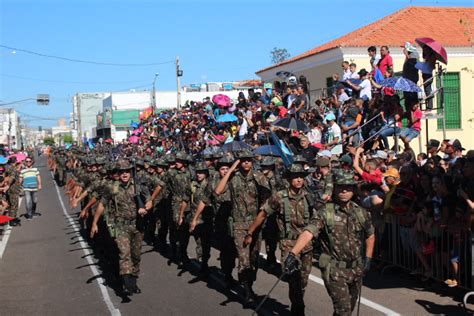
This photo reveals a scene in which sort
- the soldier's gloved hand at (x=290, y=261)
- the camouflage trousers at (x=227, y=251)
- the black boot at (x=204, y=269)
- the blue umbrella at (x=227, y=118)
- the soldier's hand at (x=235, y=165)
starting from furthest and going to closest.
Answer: the blue umbrella at (x=227, y=118) → the black boot at (x=204, y=269) → the camouflage trousers at (x=227, y=251) → the soldier's hand at (x=235, y=165) → the soldier's gloved hand at (x=290, y=261)

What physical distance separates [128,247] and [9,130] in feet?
274

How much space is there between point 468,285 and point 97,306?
5.31 m

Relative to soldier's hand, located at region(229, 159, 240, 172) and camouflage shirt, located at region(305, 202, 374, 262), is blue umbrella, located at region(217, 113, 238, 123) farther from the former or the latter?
camouflage shirt, located at region(305, 202, 374, 262)

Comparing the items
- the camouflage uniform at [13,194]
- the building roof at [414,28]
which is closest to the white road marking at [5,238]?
the camouflage uniform at [13,194]

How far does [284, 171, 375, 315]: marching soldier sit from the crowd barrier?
Result: 235cm

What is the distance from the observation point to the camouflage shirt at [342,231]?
6703 mm

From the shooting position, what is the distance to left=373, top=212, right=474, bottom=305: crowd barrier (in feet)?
29.5

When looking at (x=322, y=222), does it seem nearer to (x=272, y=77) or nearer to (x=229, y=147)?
(x=229, y=147)

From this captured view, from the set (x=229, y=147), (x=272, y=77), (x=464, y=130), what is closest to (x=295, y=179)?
(x=229, y=147)

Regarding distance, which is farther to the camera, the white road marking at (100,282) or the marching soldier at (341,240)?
the white road marking at (100,282)

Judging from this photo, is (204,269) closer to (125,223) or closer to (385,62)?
(125,223)

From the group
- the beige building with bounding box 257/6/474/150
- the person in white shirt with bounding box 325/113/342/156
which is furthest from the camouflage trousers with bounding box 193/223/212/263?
the beige building with bounding box 257/6/474/150

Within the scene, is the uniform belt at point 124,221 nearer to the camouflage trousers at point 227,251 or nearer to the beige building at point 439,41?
the camouflage trousers at point 227,251

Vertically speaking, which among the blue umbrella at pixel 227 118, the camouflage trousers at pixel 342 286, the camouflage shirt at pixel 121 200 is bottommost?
the camouflage trousers at pixel 342 286
